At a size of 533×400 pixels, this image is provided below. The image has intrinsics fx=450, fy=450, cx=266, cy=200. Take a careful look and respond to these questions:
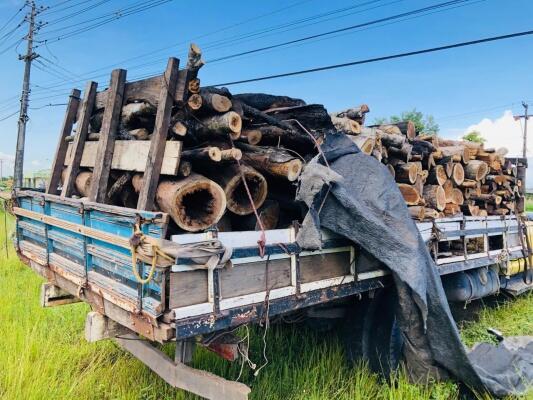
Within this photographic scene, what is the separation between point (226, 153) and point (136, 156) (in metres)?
0.71

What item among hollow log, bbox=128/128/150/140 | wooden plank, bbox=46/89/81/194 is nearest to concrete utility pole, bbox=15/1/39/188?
wooden plank, bbox=46/89/81/194

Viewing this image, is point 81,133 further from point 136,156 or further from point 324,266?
point 324,266

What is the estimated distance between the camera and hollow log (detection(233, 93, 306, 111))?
11.8ft

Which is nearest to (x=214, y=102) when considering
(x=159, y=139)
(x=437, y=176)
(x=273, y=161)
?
(x=159, y=139)

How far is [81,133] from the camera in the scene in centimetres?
379

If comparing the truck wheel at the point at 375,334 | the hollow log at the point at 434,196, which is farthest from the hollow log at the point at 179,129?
the hollow log at the point at 434,196

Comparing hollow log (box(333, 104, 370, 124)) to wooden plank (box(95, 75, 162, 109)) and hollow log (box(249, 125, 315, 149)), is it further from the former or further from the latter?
wooden plank (box(95, 75, 162, 109))

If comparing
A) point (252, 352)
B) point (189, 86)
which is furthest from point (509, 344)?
point (189, 86)

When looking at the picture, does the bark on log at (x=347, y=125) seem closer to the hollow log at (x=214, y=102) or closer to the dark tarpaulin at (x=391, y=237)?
the dark tarpaulin at (x=391, y=237)

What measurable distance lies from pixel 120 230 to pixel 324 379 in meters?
2.15

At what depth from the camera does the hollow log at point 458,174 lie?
5.25 metres

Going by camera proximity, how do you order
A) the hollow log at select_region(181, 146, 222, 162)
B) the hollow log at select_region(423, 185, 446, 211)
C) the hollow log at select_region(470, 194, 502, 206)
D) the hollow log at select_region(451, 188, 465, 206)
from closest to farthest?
the hollow log at select_region(181, 146, 222, 162), the hollow log at select_region(423, 185, 446, 211), the hollow log at select_region(451, 188, 465, 206), the hollow log at select_region(470, 194, 502, 206)

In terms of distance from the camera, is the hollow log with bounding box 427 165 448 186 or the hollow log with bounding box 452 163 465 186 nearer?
the hollow log with bounding box 427 165 448 186

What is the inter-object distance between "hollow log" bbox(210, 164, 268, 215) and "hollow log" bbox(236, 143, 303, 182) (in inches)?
3.8
